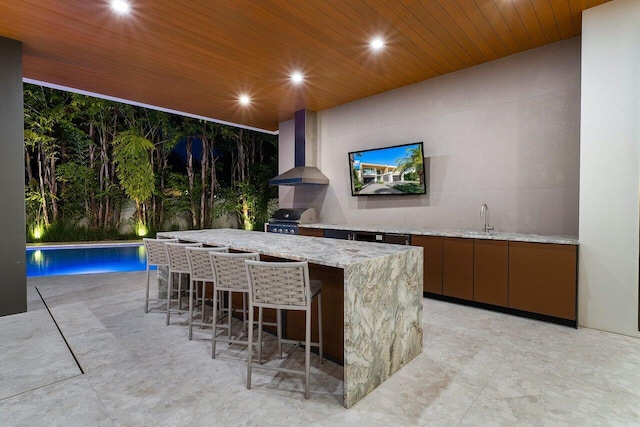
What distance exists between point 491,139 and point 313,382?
3.53m

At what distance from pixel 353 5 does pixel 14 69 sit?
351 cm

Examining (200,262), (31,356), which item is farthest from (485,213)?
(31,356)

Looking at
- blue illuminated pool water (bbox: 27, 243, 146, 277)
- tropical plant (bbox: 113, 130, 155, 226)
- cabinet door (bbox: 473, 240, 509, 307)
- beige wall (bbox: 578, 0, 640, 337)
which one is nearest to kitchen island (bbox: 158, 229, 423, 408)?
cabinet door (bbox: 473, 240, 509, 307)

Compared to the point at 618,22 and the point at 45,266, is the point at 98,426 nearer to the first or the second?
the point at 618,22

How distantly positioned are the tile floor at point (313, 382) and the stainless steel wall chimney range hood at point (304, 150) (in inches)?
133

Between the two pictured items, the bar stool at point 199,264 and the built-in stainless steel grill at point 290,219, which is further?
the built-in stainless steel grill at point 290,219

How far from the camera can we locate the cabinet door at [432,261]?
3984 mm

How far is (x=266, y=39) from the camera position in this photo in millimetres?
3465

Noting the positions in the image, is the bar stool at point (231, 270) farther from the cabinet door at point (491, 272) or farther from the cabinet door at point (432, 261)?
the cabinet door at point (491, 272)

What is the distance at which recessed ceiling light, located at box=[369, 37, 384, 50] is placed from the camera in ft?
11.5

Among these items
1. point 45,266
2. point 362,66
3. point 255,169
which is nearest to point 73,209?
point 45,266

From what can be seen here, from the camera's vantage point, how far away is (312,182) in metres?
5.77

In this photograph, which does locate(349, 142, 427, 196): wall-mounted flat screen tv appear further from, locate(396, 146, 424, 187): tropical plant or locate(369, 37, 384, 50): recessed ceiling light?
locate(369, 37, 384, 50): recessed ceiling light

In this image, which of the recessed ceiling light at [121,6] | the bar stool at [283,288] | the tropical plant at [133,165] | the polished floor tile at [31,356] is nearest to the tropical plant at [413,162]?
the bar stool at [283,288]
